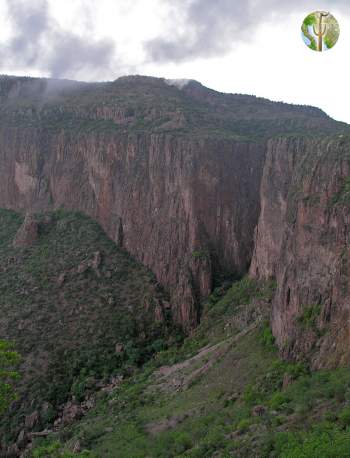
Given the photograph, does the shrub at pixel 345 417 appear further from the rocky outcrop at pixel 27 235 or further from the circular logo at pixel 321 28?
the rocky outcrop at pixel 27 235

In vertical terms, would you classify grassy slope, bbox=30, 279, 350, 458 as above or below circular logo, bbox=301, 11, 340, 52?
below

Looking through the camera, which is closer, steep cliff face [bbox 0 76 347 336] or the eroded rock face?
steep cliff face [bbox 0 76 347 336]

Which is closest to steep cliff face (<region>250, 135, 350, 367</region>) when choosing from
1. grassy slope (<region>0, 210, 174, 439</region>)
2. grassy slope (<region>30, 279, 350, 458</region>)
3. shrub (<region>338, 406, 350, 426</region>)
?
grassy slope (<region>30, 279, 350, 458</region>)

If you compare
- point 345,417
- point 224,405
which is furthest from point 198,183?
point 345,417

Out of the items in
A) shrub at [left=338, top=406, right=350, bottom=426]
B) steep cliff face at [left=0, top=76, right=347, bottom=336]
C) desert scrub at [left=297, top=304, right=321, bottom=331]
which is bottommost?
shrub at [left=338, top=406, right=350, bottom=426]

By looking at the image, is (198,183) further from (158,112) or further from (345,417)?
(345,417)

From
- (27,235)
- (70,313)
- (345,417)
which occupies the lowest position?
(70,313)

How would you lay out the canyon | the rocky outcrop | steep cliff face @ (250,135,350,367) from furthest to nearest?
the rocky outcrop
the canyon
steep cliff face @ (250,135,350,367)

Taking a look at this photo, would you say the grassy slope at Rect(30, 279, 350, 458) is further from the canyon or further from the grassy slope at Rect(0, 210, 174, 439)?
the grassy slope at Rect(0, 210, 174, 439)
